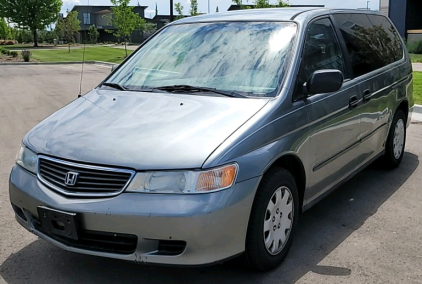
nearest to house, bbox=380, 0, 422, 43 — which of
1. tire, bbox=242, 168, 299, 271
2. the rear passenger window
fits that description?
the rear passenger window

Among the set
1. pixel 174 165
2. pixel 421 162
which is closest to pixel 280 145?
pixel 174 165

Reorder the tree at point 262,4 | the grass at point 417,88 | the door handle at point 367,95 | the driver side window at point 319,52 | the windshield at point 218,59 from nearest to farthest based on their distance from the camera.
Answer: the windshield at point 218,59
the driver side window at point 319,52
the door handle at point 367,95
the grass at point 417,88
the tree at point 262,4

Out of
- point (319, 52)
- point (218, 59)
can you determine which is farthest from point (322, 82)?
point (218, 59)

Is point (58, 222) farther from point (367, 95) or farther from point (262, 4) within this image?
point (262, 4)

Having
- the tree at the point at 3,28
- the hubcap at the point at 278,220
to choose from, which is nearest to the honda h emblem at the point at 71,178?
the hubcap at the point at 278,220

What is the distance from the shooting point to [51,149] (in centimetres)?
343

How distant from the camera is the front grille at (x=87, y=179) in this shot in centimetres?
308

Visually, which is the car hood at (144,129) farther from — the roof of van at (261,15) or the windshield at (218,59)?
the roof of van at (261,15)

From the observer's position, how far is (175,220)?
2955 mm

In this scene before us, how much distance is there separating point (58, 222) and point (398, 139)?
4.16m

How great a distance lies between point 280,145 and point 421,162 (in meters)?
3.58

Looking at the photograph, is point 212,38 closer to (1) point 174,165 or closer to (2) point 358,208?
(1) point 174,165

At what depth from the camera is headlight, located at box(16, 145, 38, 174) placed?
3.50 m

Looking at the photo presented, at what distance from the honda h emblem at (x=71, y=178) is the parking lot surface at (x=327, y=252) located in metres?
0.73
